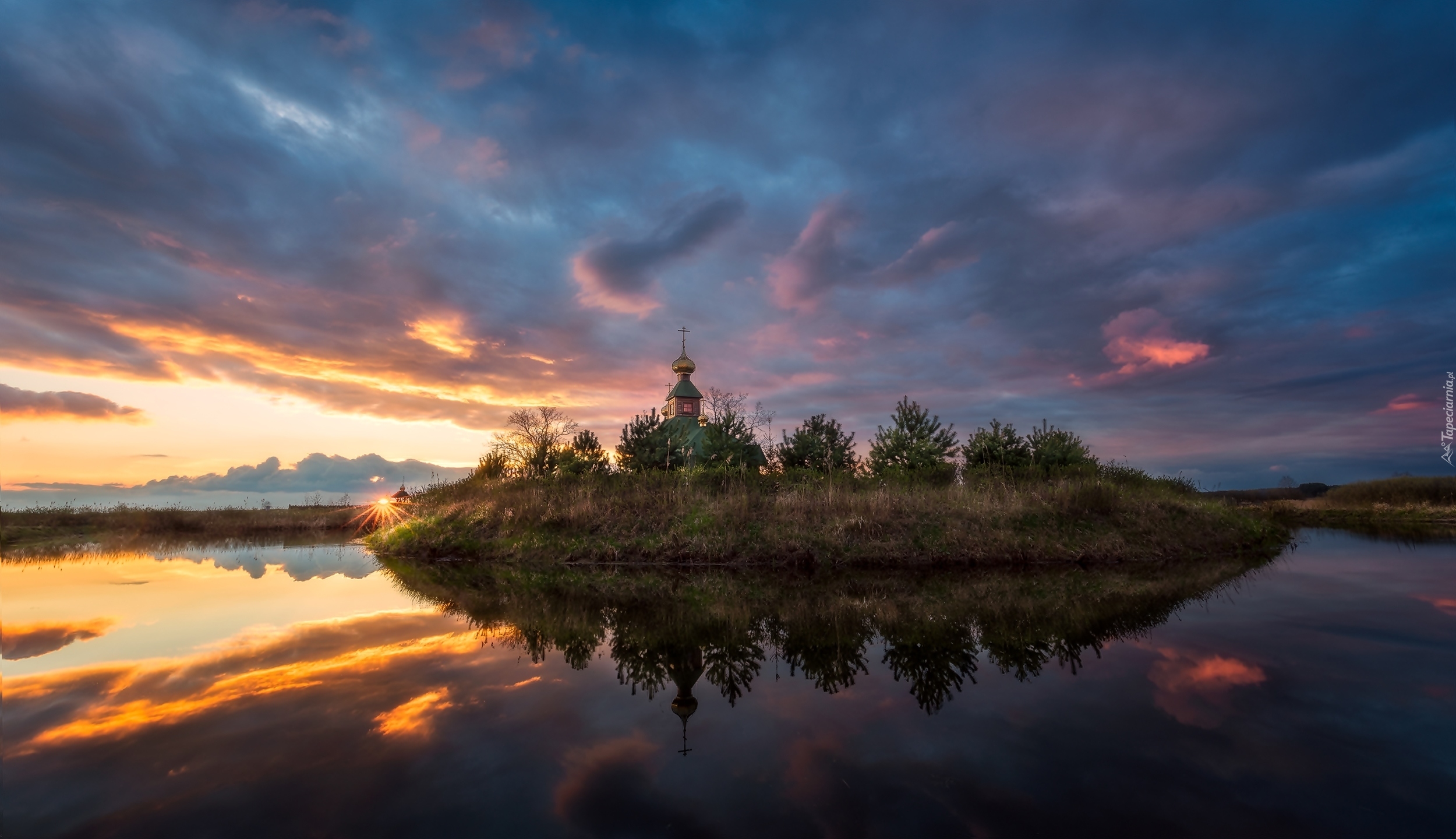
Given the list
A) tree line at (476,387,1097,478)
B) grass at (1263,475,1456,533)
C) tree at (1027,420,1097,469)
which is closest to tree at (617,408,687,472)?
tree line at (476,387,1097,478)

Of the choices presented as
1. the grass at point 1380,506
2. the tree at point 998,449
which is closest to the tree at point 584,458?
the tree at point 998,449

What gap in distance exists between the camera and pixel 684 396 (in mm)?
55219

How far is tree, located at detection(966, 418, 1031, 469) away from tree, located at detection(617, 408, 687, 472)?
14.6 meters

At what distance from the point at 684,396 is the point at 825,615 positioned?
46710 mm

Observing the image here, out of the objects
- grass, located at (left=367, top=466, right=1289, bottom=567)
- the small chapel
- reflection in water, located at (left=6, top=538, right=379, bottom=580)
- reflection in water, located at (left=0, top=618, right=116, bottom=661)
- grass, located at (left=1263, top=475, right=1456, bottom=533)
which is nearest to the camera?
reflection in water, located at (left=0, top=618, right=116, bottom=661)

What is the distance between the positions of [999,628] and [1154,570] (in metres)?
8.96

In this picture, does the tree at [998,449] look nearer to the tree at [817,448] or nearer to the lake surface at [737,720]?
the tree at [817,448]

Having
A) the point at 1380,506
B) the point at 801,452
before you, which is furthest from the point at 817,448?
the point at 1380,506

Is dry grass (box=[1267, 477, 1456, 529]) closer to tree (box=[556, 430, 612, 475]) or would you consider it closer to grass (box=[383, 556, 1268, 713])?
grass (box=[383, 556, 1268, 713])

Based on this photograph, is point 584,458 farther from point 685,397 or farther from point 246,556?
point 685,397

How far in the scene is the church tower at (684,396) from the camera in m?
55.2

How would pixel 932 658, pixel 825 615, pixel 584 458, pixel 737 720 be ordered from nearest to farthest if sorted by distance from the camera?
pixel 737 720 → pixel 932 658 → pixel 825 615 → pixel 584 458

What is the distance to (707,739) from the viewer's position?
4.40 meters

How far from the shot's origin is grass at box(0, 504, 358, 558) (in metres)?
23.3
